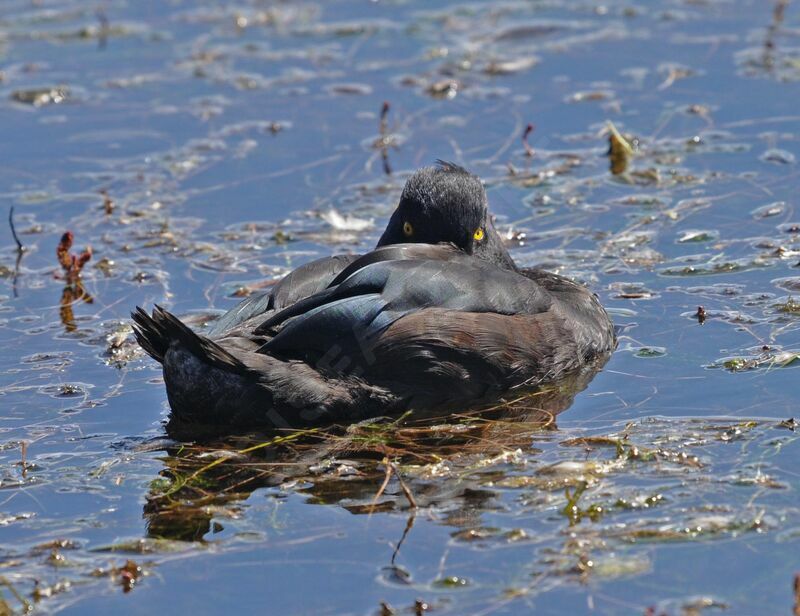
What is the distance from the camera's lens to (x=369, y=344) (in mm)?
6754

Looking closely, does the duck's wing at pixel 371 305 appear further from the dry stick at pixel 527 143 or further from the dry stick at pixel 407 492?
the dry stick at pixel 527 143

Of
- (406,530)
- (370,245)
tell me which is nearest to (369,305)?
(406,530)

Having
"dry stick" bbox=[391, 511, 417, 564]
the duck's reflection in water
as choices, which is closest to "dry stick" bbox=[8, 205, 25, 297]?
the duck's reflection in water

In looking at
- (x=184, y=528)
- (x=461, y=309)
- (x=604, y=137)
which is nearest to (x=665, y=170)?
(x=604, y=137)

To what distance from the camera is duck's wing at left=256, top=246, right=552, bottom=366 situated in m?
6.70

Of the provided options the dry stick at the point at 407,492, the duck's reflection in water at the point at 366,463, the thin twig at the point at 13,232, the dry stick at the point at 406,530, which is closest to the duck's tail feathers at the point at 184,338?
the duck's reflection in water at the point at 366,463

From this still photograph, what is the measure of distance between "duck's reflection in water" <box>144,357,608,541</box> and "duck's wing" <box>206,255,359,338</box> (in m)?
0.71

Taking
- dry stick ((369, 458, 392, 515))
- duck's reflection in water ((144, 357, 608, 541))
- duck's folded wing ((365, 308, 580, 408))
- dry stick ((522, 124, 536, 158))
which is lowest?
duck's reflection in water ((144, 357, 608, 541))

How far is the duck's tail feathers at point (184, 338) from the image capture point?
6480mm

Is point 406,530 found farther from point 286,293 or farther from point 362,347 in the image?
point 286,293

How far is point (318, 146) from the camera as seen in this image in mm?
10430

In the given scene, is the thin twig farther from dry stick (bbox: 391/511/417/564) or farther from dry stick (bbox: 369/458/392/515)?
dry stick (bbox: 391/511/417/564)

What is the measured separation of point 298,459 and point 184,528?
0.84m

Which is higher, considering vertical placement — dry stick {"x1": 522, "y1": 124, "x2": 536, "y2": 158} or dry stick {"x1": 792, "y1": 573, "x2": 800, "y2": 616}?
dry stick {"x1": 522, "y1": 124, "x2": 536, "y2": 158}
